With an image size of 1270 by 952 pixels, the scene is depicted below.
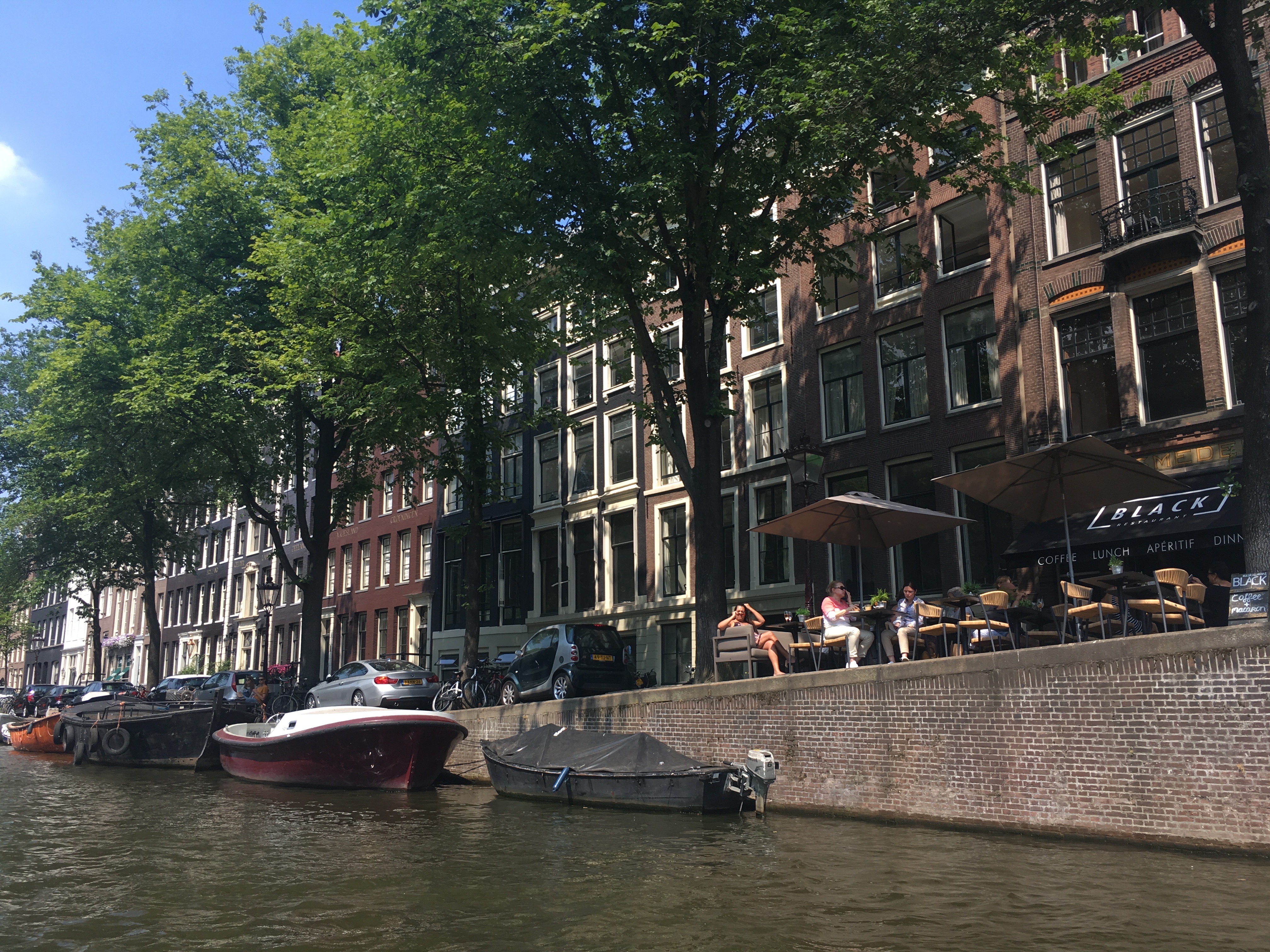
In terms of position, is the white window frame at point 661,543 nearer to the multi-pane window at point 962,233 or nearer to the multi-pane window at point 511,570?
the multi-pane window at point 511,570

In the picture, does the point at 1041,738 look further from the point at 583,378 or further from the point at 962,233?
the point at 583,378

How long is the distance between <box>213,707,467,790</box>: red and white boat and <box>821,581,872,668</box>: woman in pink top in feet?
24.1

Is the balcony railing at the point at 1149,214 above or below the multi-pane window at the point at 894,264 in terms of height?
below

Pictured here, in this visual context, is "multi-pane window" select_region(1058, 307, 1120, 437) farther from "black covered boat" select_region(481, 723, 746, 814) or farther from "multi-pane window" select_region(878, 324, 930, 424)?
"black covered boat" select_region(481, 723, 746, 814)

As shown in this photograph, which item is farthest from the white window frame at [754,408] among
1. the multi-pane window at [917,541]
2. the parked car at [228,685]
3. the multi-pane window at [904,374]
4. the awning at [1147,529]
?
the parked car at [228,685]

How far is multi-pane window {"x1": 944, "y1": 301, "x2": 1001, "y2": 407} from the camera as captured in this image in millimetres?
22422

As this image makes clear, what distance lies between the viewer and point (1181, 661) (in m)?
11.0

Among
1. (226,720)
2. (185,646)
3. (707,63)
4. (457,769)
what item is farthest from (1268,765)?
(185,646)

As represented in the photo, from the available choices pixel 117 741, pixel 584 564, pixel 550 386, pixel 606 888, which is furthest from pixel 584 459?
pixel 606 888

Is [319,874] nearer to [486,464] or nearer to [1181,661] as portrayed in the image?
[1181,661]

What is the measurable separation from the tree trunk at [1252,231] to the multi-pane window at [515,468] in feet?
84.5

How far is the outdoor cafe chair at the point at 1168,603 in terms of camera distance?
39.0 feet

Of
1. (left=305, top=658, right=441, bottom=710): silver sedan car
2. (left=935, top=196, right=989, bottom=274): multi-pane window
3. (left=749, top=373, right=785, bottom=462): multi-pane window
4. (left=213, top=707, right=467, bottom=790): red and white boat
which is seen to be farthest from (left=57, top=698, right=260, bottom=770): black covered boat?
(left=935, top=196, right=989, bottom=274): multi-pane window

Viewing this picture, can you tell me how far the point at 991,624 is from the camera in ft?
45.6
